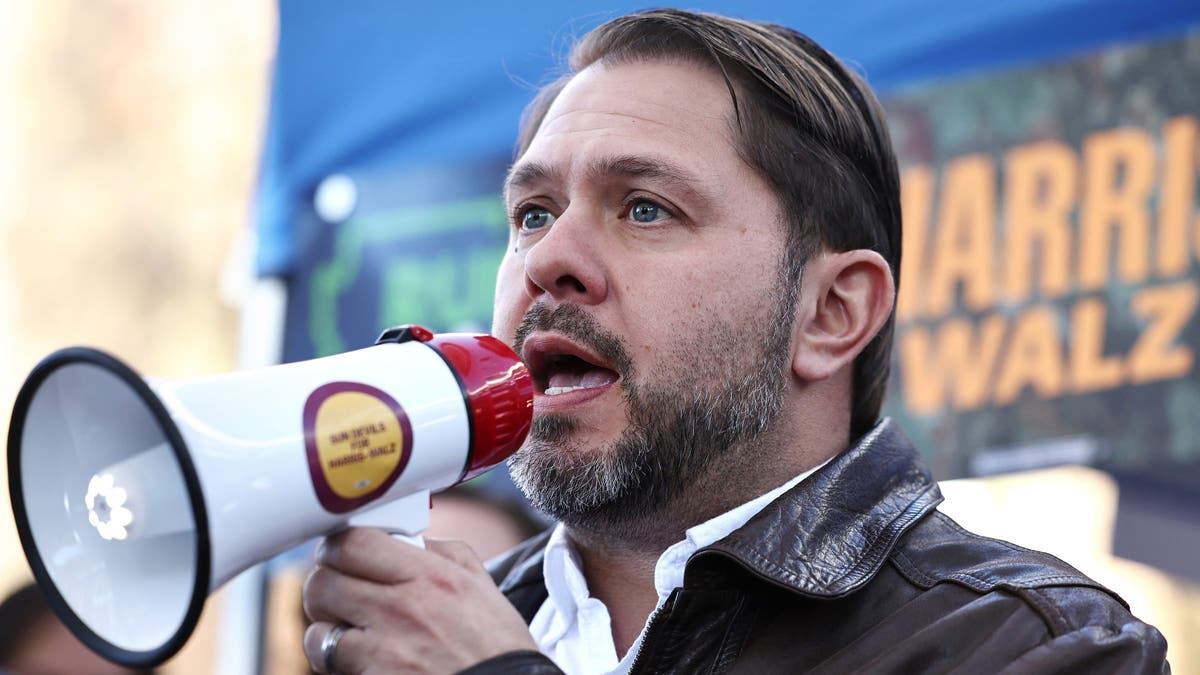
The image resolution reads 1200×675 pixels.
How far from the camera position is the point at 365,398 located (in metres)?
1.65

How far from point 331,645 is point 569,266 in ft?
2.54

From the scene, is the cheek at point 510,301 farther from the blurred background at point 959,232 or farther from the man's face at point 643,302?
the blurred background at point 959,232

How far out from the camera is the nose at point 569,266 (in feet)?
7.13

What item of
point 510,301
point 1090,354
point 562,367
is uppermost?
point 510,301

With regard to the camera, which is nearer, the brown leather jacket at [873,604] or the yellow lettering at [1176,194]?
the brown leather jacket at [873,604]

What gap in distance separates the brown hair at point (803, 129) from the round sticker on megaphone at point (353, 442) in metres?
0.94

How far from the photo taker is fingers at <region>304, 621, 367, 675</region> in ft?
5.37

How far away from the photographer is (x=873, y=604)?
80.1 inches

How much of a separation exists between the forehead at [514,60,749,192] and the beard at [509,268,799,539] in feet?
0.90

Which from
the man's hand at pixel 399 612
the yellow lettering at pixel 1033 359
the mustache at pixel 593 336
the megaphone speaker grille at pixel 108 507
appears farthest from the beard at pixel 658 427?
the yellow lettering at pixel 1033 359

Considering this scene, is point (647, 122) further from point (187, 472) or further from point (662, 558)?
point (187, 472)

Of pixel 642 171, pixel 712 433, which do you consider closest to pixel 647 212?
pixel 642 171

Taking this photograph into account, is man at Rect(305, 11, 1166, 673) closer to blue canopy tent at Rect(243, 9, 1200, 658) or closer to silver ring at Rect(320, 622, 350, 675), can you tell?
silver ring at Rect(320, 622, 350, 675)

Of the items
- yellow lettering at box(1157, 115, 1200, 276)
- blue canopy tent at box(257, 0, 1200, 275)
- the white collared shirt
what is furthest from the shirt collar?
blue canopy tent at box(257, 0, 1200, 275)
